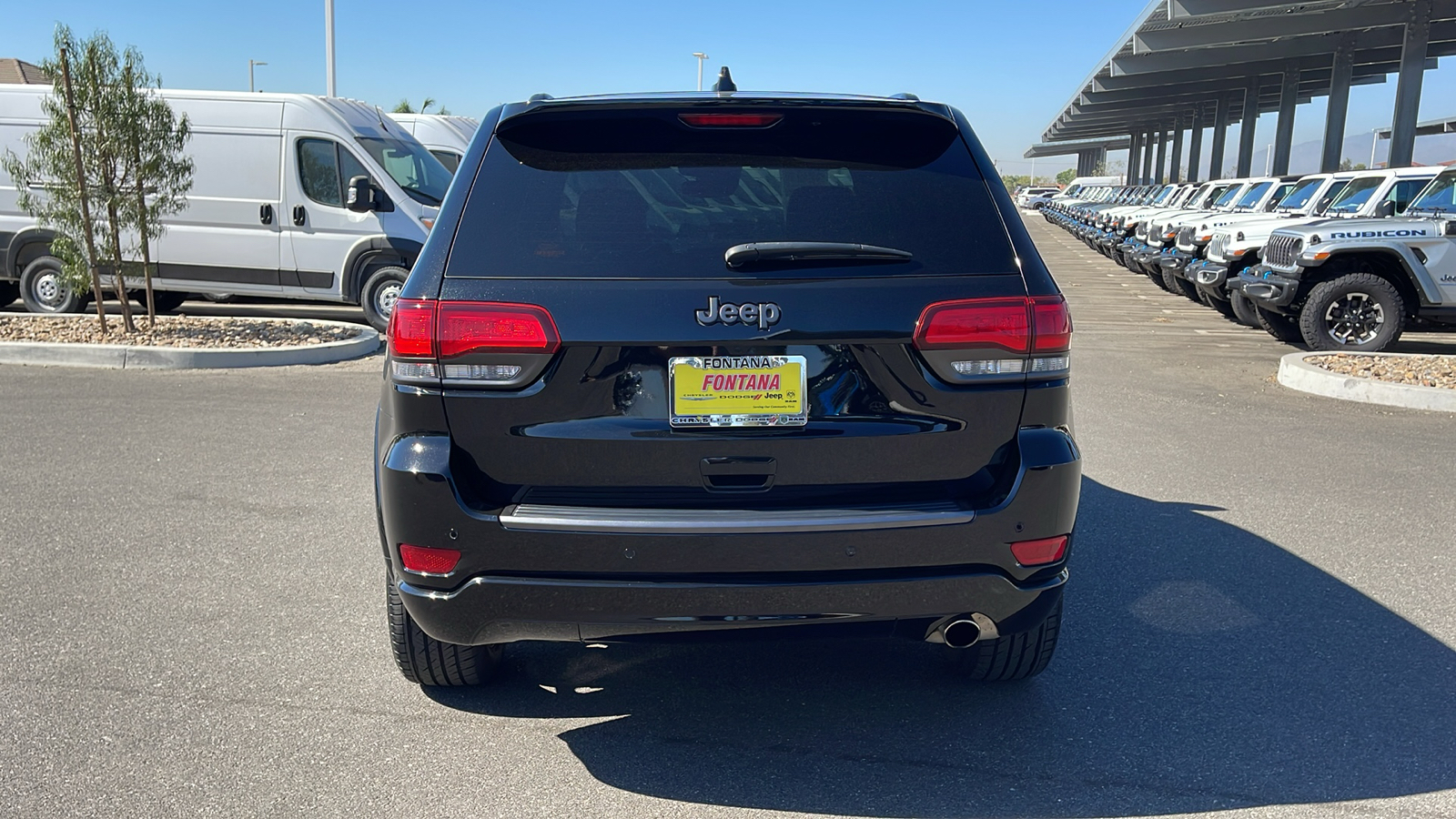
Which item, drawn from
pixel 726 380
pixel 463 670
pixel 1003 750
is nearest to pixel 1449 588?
pixel 1003 750

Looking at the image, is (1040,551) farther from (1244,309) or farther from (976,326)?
(1244,309)

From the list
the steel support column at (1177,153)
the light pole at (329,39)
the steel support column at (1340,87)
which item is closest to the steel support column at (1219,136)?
the steel support column at (1177,153)

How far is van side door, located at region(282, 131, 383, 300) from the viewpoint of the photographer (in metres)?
13.2

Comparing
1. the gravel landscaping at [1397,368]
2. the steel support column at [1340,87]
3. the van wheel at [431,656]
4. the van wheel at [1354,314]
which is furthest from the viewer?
the steel support column at [1340,87]

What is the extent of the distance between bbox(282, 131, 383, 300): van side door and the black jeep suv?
10.6 m

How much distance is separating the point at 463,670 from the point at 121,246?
1052cm

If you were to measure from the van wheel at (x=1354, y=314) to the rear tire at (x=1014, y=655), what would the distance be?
31.5 feet

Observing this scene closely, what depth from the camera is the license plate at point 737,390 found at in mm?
2986

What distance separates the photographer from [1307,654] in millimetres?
4164

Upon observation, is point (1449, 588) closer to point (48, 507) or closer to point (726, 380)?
point (726, 380)

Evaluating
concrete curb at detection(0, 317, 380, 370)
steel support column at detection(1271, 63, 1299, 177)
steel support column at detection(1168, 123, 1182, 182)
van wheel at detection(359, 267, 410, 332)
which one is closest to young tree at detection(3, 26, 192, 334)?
concrete curb at detection(0, 317, 380, 370)

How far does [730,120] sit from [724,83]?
0.34 m

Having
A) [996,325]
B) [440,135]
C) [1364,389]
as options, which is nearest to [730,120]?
[996,325]

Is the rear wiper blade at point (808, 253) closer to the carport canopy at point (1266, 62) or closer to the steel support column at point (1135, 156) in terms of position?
the carport canopy at point (1266, 62)
